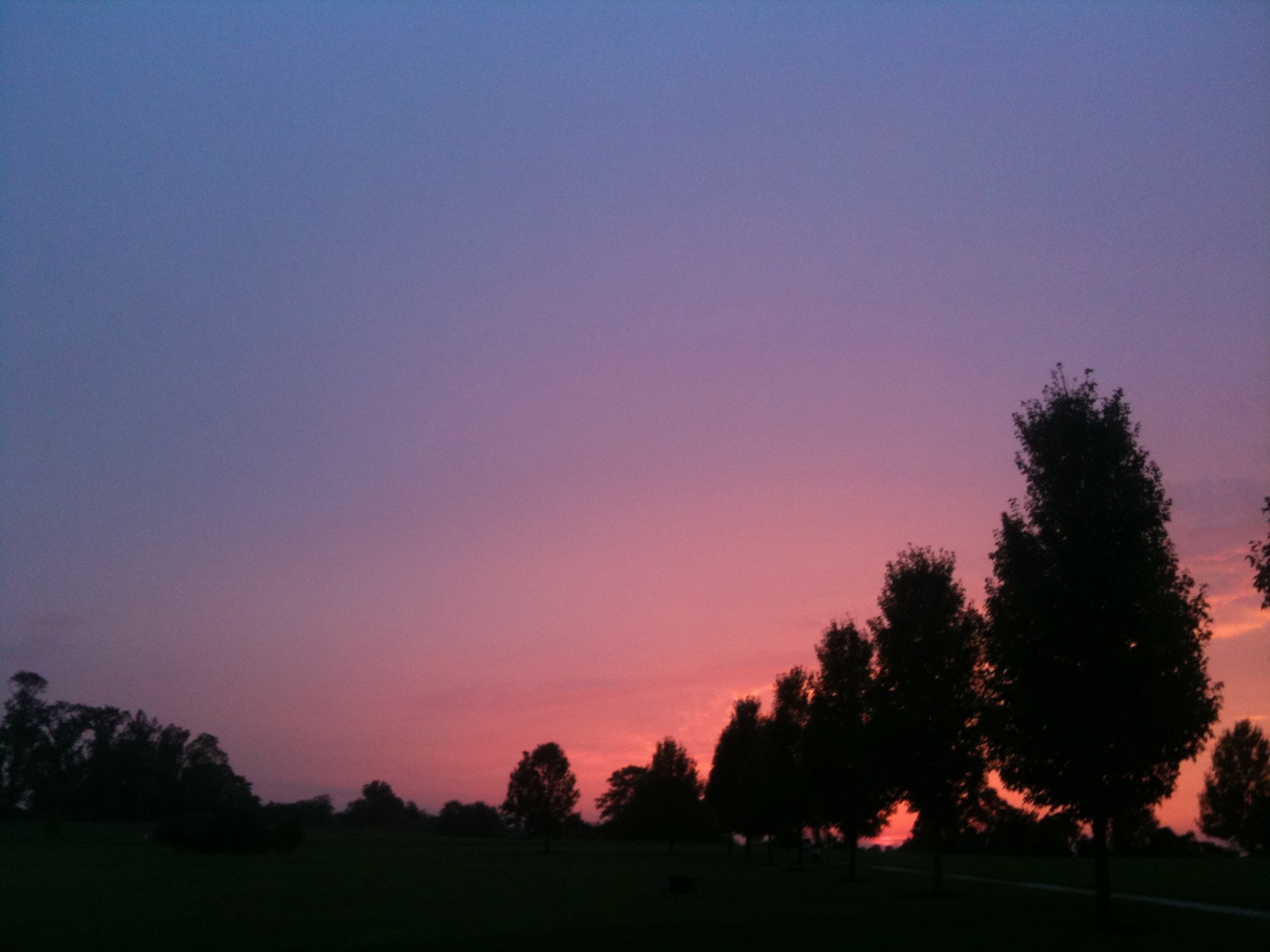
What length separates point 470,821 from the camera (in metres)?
166

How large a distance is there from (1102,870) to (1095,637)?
594 centimetres

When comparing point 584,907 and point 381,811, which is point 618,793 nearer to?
point 381,811

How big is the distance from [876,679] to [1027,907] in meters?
12.3

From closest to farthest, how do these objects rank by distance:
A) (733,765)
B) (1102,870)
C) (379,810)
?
(1102,870) < (733,765) < (379,810)

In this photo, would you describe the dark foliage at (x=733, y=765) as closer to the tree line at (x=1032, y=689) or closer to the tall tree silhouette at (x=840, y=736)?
the tree line at (x=1032, y=689)

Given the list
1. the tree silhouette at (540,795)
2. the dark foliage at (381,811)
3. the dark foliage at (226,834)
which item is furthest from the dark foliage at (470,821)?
the dark foliage at (226,834)

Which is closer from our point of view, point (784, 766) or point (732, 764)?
point (784, 766)

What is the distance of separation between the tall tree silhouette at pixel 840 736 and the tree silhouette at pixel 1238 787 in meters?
64.4

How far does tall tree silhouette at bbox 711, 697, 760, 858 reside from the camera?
265ft

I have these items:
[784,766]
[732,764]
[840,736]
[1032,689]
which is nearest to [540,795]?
[732,764]

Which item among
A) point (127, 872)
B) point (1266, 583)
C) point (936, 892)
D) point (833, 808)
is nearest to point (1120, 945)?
point (1266, 583)

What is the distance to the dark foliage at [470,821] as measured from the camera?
164875 millimetres

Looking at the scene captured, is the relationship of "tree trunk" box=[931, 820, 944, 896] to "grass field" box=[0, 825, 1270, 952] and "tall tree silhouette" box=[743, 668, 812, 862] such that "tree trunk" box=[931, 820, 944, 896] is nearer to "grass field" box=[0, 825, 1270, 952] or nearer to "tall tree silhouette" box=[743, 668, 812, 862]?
"grass field" box=[0, 825, 1270, 952]

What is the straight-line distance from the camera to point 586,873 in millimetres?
58000
